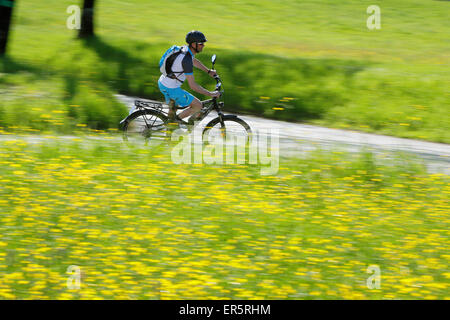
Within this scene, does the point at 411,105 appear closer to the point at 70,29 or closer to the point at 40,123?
the point at 40,123

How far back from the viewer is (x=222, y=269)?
6543 millimetres

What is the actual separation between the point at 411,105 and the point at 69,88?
7.62 m

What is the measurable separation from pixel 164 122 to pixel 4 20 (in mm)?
8995

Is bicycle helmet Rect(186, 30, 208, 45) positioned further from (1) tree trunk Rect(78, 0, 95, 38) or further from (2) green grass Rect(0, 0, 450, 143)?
(1) tree trunk Rect(78, 0, 95, 38)

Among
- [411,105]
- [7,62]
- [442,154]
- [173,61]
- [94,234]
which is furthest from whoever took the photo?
[7,62]

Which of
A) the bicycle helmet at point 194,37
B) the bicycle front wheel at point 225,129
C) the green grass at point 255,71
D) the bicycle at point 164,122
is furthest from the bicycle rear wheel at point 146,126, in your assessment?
the green grass at point 255,71

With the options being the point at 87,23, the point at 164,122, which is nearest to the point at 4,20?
the point at 87,23

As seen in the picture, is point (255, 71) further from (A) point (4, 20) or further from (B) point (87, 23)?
(A) point (4, 20)

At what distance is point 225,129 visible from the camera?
1034cm

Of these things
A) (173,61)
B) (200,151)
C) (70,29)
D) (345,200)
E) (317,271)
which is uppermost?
(70,29)

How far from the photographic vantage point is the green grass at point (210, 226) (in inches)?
247

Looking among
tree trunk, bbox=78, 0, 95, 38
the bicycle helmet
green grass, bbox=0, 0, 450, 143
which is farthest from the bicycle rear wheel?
tree trunk, bbox=78, 0, 95, 38

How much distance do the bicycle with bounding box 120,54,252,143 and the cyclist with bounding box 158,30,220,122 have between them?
102 mm

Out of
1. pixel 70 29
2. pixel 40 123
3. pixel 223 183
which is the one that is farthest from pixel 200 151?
pixel 70 29
